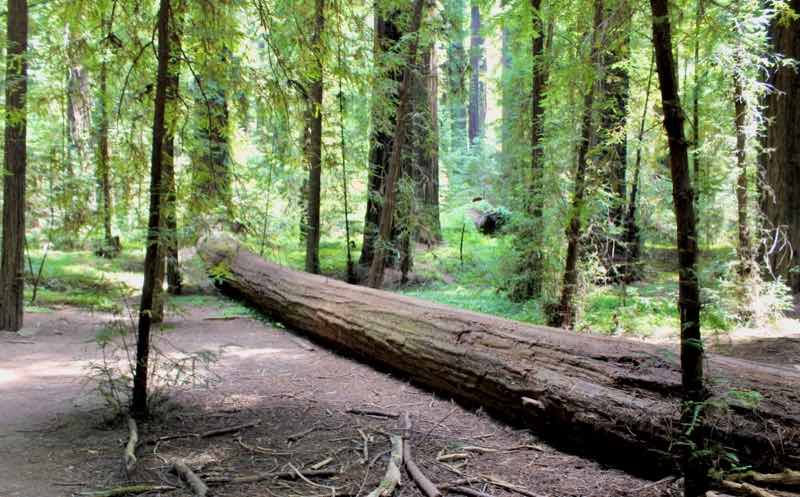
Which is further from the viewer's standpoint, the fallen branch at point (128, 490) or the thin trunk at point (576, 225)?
the thin trunk at point (576, 225)

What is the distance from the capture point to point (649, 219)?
11305mm

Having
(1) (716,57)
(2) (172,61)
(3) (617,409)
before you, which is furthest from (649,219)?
(2) (172,61)

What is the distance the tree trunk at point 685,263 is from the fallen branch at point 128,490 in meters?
3.42

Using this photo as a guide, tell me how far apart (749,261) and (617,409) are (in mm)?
5716

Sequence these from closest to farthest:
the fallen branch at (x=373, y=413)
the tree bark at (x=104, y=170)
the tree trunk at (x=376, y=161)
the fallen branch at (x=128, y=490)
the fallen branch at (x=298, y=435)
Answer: the fallen branch at (x=128, y=490)
the fallen branch at (x=298, y=435)
the tree bark at (x=104, y=170)
the fallen branch at (x=373, y=413)
the tree trunk at (x=376, y=161)

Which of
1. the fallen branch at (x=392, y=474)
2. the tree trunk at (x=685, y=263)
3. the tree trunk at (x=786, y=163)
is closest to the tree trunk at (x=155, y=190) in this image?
the fallen branch at (x=392, y=474)

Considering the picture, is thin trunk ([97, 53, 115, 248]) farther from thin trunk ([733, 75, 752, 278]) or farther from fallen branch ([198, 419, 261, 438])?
thin trunk ([733, 75, 752, 278])

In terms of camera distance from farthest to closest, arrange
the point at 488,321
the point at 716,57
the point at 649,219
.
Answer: the point at 649,219 → the point at 716,57 → the point at 488,321

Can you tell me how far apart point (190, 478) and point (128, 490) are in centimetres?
40

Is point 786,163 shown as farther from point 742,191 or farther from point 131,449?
point 131,449

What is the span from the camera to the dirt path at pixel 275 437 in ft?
13.9

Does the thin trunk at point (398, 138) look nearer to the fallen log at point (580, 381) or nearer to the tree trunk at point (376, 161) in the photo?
the tree trunk at point (376, 161)

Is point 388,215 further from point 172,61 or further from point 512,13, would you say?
point 172,61

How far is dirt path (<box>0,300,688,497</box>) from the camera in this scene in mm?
4223
